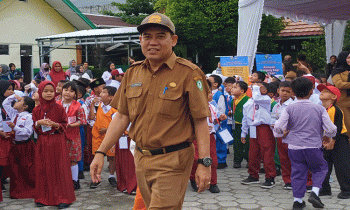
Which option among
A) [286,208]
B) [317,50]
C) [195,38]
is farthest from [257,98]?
[195,38]

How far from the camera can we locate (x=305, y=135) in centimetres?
539

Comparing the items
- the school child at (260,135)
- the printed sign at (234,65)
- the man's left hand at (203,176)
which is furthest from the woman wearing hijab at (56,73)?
the man's left hand at (203,176)

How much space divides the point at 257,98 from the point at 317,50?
14.6 meters

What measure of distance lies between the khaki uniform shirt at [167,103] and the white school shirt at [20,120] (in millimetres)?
3182

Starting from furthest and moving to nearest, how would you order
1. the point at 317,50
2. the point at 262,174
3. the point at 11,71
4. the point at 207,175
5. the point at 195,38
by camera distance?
the point at 195,38, the point at 317,50, the point at 11,71, the point at 262,174, the point at 207,175

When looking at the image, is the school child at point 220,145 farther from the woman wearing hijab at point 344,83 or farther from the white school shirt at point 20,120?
the white school shirt at point 20,120

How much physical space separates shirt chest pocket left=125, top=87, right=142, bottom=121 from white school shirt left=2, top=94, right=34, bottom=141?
3144mm

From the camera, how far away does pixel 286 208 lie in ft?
18.5

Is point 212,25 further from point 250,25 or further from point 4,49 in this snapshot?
point 250,25

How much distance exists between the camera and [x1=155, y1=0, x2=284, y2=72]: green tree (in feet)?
75.6

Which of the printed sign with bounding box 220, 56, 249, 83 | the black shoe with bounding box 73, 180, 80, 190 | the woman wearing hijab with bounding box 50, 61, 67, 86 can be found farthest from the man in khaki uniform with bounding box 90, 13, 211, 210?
the woman wearing hijab with bounding box 50, 61, 67, 86

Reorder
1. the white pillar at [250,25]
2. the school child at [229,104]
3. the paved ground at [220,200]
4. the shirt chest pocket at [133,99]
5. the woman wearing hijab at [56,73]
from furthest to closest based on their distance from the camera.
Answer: the white pillar at [250,25] → the woman wearing hijab at [56,73] → the school child at [229,104] → the paved ground at [220,200] → the shirt chest pocket at [133,99]

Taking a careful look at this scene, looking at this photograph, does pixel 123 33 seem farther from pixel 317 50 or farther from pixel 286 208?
pixel 286 208

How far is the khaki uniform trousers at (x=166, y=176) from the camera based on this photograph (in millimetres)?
3117
